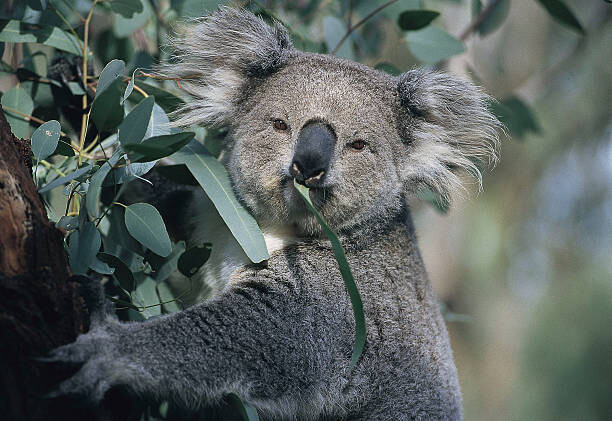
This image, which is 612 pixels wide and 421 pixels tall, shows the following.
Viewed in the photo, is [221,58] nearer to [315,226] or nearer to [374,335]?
[315,226]

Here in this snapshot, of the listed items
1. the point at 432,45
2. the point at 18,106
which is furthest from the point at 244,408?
the point at 432,45

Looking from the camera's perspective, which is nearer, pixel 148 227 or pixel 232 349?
pixel 148 227

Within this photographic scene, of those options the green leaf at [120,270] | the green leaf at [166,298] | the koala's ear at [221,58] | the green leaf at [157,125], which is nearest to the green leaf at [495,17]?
the koala's ear at [221,58]

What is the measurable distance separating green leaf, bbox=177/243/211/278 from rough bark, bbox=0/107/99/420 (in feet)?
2.14

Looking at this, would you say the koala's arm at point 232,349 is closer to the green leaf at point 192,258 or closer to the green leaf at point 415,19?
the green leaf at point 192,258

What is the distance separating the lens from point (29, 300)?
1.46 metres

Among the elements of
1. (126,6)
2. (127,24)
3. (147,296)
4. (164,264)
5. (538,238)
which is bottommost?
(538,238)

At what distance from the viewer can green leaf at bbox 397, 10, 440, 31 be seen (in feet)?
9.79

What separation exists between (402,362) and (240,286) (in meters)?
0.84

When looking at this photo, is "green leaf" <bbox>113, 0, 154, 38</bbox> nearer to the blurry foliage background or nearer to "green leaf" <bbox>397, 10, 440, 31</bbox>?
"green leaf" <bbox>397, 10, 440, 31</bbox>

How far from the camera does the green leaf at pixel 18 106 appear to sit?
2495 mm

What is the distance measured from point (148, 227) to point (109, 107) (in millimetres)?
402

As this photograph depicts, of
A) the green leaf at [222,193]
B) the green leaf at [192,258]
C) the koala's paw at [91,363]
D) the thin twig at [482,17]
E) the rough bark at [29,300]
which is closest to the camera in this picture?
the rough bark at [29,300]

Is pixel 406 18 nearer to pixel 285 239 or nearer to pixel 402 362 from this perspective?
pixel 285 239
